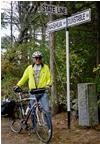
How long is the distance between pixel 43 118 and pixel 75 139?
3.02 ft

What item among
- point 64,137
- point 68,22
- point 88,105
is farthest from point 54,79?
point 64,137

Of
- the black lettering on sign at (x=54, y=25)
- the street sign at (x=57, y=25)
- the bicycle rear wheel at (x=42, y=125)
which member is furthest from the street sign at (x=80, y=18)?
the bicycle rear wheel at (x=42, y=125)

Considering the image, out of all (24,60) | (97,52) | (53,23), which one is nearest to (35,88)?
(53,23)

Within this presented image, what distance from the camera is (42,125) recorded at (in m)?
4.52

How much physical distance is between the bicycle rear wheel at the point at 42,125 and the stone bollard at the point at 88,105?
139 cm

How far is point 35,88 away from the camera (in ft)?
15.8

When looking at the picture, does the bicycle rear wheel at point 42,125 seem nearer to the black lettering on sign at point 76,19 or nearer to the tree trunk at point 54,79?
the tree trunk at point 54,79

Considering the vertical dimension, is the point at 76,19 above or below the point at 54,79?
above

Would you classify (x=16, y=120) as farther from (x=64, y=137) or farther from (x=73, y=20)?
(x=73, y=20)

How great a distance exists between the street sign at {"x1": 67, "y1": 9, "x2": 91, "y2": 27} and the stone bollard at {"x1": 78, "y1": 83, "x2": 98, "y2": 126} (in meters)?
1.75

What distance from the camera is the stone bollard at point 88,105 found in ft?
17.5

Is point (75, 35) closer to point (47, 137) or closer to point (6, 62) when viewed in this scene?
point (6, 62)

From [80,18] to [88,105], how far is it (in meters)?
2.40

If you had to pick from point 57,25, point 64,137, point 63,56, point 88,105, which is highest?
point 57,25
